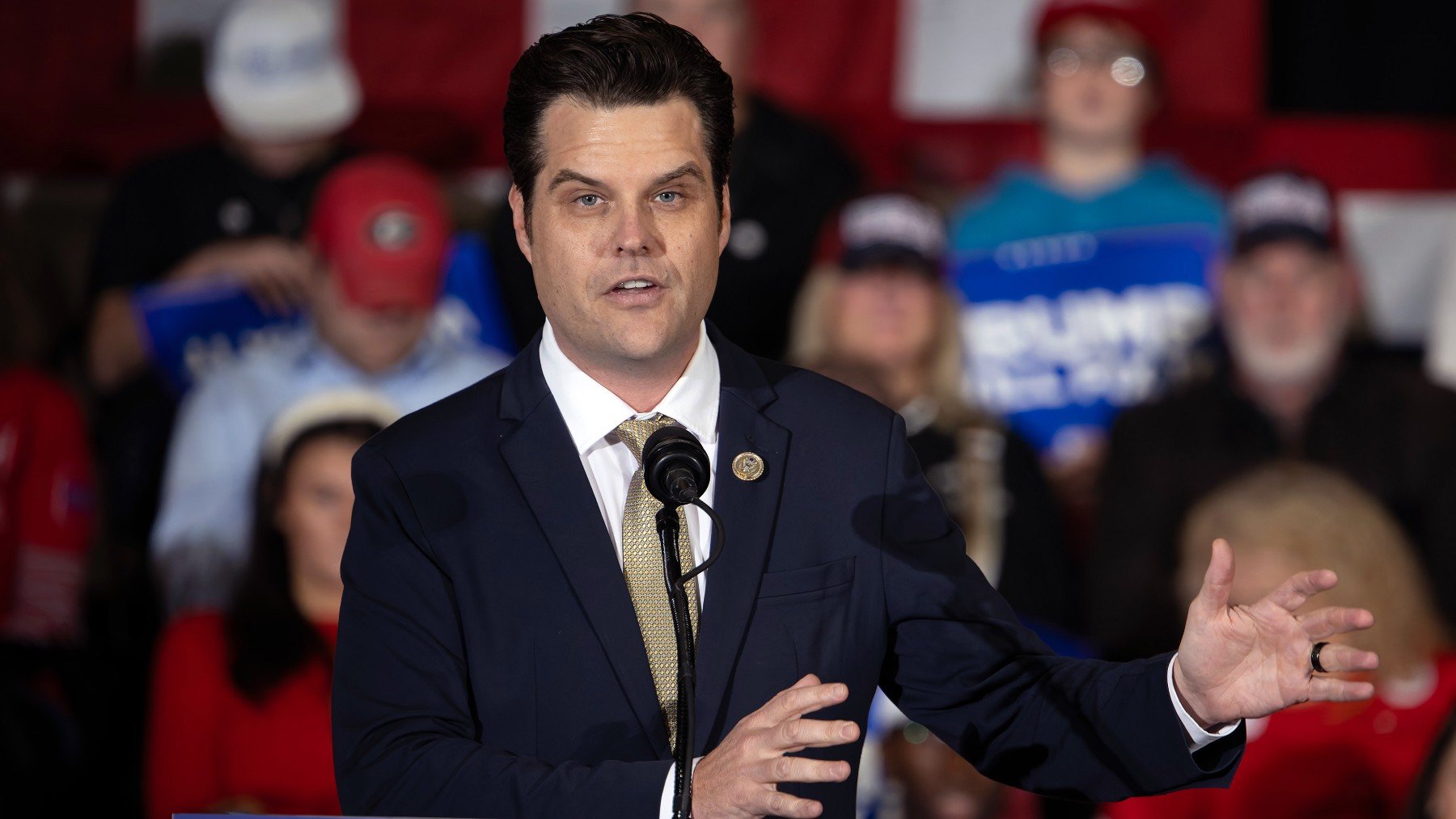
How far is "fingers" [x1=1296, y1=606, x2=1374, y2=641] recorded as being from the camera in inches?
57.7

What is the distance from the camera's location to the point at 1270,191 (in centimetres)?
368

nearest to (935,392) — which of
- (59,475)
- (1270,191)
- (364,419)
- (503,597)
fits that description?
(1270,191)

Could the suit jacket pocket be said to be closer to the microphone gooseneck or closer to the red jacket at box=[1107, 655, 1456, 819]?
the microphone gooseneck

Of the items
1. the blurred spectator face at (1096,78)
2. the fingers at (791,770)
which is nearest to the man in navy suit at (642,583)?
the fingers at (791,770)

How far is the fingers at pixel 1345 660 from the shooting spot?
4.79 ft

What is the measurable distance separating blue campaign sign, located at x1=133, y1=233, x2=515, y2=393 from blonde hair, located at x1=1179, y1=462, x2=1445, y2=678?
1.49 m

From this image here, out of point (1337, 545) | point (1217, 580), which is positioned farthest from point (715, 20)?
point (1217, 580)

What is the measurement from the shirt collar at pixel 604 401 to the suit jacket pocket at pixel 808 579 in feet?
0.50

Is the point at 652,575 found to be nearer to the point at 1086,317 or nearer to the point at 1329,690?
the point at 1329,690

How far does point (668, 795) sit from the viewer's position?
1.40m

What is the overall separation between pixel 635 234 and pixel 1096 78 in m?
2.55

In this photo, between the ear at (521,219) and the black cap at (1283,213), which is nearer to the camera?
the ear at (521,219)

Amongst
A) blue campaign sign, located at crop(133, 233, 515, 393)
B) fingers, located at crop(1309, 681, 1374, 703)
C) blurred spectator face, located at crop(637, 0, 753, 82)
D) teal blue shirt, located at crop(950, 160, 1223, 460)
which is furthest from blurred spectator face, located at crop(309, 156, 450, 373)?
fingers, located at crop(1309, 681, 1374, 703)

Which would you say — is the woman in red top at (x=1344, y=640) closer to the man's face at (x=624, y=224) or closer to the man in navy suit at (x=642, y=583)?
the man in navy suit at (x=642, y=583)
